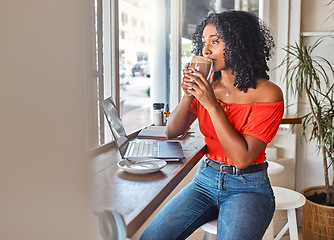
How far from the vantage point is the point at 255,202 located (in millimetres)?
1349

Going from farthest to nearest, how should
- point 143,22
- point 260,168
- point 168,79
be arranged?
point 168,79, point 143,22, point 260,168

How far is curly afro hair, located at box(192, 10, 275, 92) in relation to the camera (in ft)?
5.19

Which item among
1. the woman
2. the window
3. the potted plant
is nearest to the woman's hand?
the woman

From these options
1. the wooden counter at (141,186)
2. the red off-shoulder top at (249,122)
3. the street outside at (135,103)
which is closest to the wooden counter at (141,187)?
the wooden counter at (141,186)

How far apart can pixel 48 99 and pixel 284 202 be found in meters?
1.97

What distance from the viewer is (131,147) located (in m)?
1.68

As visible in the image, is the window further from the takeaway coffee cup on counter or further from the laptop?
the takeaway coffee cup on counter

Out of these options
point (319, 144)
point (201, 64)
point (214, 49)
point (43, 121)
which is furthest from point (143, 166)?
point (319, 144)

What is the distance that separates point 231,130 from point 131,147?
488 millimetres

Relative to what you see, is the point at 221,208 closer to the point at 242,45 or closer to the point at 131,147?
the point at 131,147

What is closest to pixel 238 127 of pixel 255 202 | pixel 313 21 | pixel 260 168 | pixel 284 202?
pixel 260 168

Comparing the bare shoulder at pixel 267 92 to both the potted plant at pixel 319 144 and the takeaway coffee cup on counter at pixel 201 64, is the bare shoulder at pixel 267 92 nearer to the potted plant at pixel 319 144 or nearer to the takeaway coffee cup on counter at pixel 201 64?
the takeaway coffee cup on counter at pixel 201 64

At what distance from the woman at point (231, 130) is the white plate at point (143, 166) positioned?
0.65 ft

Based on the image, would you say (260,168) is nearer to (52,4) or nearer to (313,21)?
(52,4)
